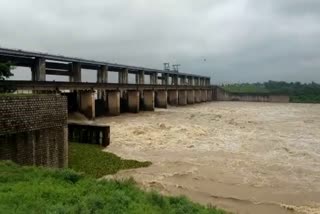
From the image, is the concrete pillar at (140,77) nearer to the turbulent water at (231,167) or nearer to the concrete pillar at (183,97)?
the concrete pillar at (183,97)

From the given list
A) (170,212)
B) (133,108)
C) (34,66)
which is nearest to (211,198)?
(170,212)

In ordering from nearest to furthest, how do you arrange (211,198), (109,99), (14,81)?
(211,198) < (14,81) < (109,99)

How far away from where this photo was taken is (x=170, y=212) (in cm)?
845

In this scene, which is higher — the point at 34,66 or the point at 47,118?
the point at 34,66

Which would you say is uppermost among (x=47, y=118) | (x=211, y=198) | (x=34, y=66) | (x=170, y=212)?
(x=34, y=66)

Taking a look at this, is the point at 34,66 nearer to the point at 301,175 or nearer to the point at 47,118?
the point at 47,118

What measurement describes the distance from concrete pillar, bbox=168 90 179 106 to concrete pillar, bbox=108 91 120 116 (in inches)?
1178

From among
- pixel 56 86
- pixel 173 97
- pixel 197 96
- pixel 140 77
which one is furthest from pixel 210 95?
pixel 56 86

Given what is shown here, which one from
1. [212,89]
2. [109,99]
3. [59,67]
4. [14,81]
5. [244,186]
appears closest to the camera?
[244,186]

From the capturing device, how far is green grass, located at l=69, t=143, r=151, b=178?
16261 millimetres

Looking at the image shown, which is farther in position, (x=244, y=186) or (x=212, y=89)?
(x=212, y=89)

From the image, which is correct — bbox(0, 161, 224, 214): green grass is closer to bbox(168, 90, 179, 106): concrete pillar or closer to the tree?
the tree

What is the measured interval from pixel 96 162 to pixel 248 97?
310 feet

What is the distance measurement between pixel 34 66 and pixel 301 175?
1287 inches
